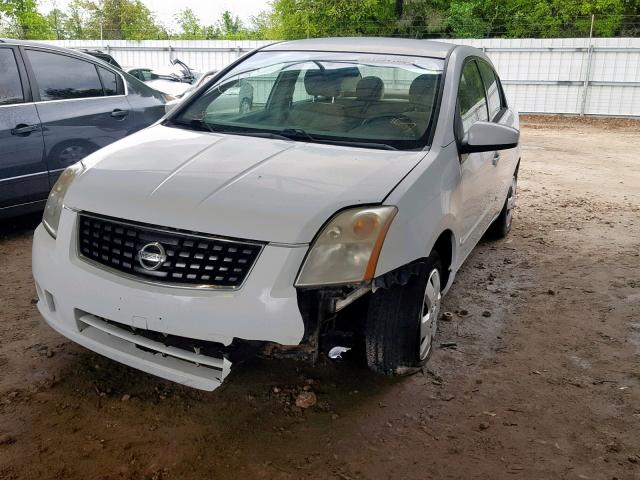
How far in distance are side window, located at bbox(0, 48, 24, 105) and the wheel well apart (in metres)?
3.56

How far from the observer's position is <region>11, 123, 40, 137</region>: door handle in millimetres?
4630

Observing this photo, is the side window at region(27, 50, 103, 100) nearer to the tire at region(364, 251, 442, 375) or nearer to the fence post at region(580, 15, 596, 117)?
the tire at region(364, 251, 442, 375)

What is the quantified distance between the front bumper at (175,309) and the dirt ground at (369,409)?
0.29 meters

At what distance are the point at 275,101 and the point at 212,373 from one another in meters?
1.83

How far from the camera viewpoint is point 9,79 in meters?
4.73

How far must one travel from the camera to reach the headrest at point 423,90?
3.26 m

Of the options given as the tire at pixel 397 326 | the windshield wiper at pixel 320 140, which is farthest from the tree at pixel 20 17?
the tire at pixel 397 326

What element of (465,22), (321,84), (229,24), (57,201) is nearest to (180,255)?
(57,201)

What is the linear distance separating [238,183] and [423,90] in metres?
1.33

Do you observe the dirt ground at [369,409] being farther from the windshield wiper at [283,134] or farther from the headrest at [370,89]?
the headrest at [370,89]

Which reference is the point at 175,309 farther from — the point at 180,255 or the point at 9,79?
the point at 9,79

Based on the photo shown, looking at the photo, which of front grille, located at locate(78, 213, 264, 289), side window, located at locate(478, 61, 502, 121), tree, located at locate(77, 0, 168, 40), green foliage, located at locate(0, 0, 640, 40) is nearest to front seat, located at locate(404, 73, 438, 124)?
side window, located at locate(478, 61, 502, 121)

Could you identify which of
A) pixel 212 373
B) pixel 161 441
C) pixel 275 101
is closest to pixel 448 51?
pixel 275 101

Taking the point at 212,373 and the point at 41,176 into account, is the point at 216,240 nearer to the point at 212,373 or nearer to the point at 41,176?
the point at 212,373
